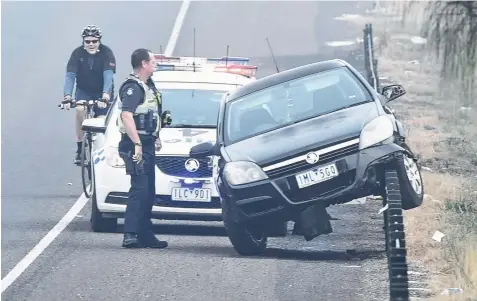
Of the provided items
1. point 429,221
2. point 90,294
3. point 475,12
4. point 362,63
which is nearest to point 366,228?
point 429,221

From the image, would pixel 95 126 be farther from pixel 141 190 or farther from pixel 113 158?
pixel 141 190

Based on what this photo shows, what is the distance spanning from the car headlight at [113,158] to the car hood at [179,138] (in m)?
0.06

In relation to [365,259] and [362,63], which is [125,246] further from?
[362,63]

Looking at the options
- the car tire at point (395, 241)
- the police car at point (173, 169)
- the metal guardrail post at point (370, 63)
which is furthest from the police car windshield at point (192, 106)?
the metal guardrail post at point (370, 63)

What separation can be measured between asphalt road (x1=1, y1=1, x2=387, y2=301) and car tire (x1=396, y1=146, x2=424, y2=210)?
58 centimetres

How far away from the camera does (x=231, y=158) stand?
11.4 metres

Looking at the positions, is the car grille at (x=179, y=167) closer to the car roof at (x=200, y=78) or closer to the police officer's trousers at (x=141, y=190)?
the police officer's trousers at (x=141, y=190)

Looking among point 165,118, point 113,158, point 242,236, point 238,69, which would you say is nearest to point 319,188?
point 242,236

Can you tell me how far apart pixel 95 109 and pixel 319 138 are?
5266 mm

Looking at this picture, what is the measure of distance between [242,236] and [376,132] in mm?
1477

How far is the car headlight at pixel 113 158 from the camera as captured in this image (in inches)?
518

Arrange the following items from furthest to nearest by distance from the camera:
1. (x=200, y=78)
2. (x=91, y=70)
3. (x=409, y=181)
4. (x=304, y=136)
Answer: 1. (x=91, y=70)
2. (x=200, y=78)
3. (x=304, y=136)
4. (x=409, y=181)

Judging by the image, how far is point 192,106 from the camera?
1445cm

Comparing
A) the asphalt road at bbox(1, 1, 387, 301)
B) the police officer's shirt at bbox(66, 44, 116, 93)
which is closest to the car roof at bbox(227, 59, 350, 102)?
the asphalt road at bbox(1, 1, 387, 301)
